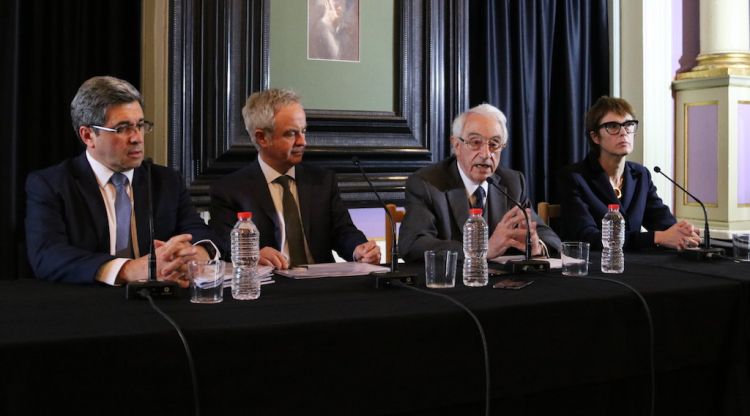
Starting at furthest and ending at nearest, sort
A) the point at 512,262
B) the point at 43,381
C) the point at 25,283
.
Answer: the point at 512,262
the point at 25,283
the point at 43,381

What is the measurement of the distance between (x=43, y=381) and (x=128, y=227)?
110cm

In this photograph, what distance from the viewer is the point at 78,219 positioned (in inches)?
93.0

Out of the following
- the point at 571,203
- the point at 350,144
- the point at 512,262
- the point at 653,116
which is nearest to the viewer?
the point at 512,262

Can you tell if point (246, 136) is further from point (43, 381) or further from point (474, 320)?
point (43, 381)

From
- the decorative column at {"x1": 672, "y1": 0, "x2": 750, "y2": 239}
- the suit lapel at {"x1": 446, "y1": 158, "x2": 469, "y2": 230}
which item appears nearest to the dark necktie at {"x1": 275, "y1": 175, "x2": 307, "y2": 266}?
the suit lapel at {"x1": 446, "y1": 158, "x2": 469, "y2": 230}

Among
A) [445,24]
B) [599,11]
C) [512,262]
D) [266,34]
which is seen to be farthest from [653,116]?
[512,262]

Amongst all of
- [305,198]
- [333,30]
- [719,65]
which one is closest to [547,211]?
[305,198]

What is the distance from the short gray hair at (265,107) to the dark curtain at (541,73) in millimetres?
1623

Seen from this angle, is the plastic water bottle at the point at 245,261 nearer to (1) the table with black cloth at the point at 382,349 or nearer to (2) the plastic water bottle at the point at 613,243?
(1) the table with black cloth at the point at 382,349

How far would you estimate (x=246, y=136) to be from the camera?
11.5ft

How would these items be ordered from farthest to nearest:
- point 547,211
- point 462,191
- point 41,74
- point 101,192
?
point 547,211 < point 41,74 < point 462,191 < point 101,192

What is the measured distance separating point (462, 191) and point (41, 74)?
162cm

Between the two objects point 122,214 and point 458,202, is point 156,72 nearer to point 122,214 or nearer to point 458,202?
point 122,214

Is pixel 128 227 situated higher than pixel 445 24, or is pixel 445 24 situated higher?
pixel 445 24
